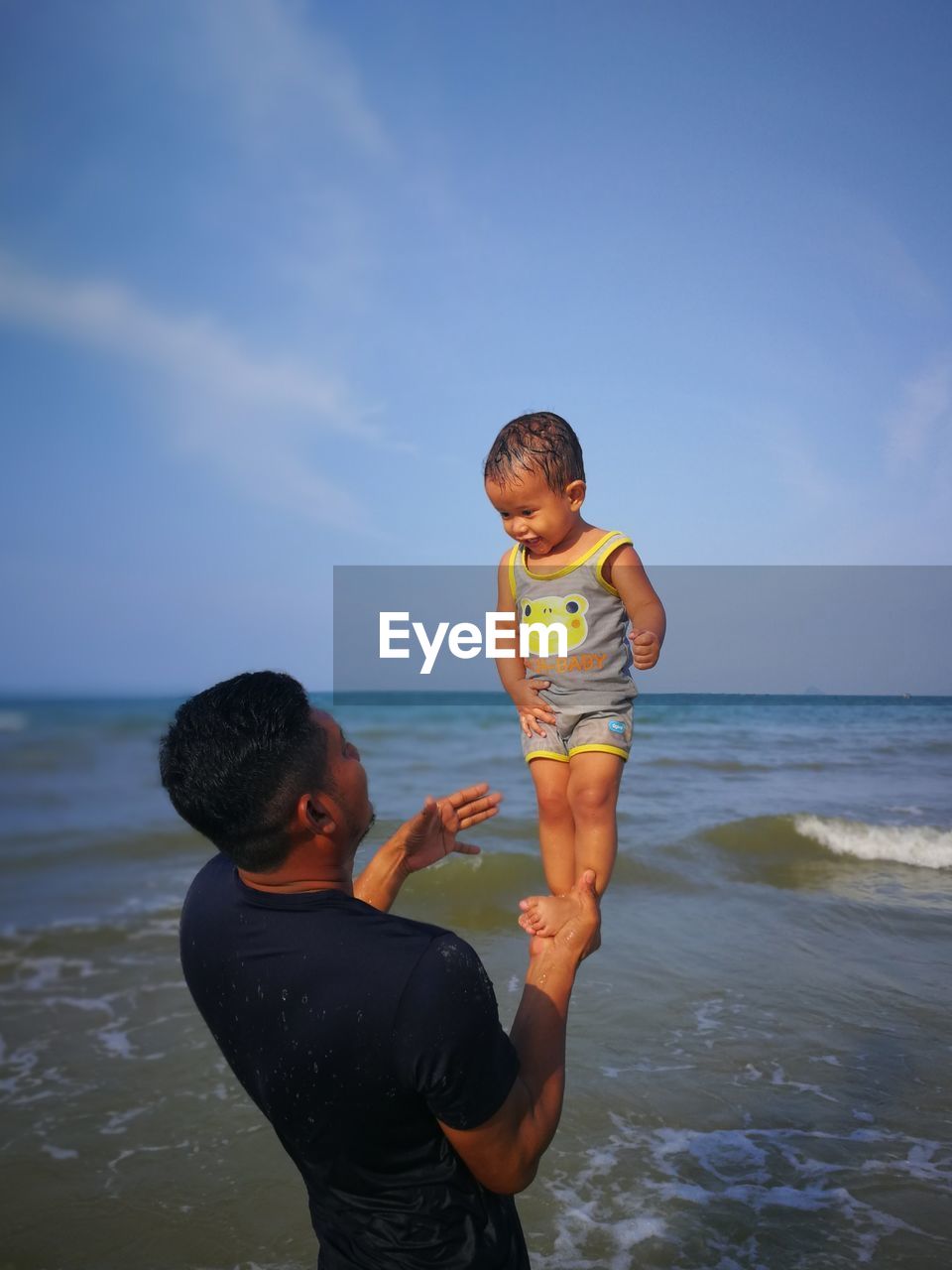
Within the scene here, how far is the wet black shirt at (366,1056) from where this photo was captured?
2008mm

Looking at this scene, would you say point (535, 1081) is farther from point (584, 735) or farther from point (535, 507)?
point (535, 507)

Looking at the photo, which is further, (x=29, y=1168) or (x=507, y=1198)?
(x=29, y=1168)

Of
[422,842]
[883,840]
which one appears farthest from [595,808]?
[883,840]

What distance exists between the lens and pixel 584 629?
322 cm

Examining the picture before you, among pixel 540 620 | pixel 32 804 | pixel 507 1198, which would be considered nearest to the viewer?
pixel 507 1198

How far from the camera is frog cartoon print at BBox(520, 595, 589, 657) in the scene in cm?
319

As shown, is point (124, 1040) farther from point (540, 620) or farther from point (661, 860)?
point (661, 860)

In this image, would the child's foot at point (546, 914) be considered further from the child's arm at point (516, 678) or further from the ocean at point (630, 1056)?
the ocean at point (630, 1056)

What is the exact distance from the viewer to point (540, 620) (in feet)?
10.7

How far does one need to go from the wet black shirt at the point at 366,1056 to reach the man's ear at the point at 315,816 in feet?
0.50

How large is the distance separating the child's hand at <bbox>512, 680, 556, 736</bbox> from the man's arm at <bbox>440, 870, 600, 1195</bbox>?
923mm

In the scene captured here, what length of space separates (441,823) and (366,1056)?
87 centimetres

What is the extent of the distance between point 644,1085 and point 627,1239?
134 centimetres

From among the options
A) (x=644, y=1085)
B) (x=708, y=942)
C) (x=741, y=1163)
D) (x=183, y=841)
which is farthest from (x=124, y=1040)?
(x=183, y=841)
